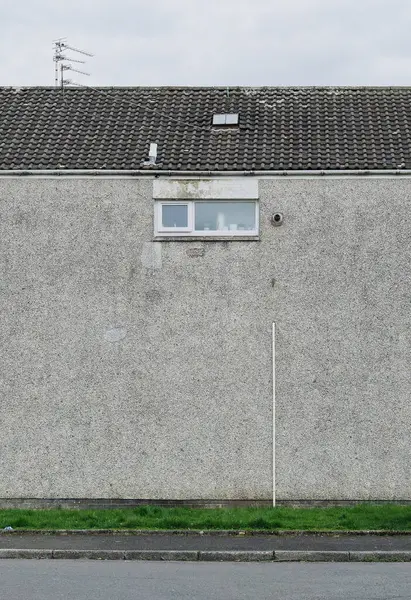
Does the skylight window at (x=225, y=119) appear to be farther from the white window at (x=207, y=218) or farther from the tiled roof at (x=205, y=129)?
the white window at (x=207, y=218)

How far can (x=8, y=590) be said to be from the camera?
11383 mm

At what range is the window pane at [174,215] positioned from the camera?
1964cm

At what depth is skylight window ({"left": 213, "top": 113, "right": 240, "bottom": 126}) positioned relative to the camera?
69.6ft

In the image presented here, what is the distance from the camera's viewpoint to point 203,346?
63.4 ft

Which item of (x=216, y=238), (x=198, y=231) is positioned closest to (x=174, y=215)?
(x=198, y=231)

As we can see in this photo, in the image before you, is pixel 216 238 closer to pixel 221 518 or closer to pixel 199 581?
pixel 221 518

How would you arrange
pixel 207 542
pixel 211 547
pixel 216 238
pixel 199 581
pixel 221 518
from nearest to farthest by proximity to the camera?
pixel 199 581, pixel 211 547, pixel 207 542, pixel 221 518, pixel 216 238

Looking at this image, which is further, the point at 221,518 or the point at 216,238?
the point at 216,238

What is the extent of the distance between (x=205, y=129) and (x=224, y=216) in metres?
2.30

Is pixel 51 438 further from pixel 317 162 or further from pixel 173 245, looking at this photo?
pixel 317 162

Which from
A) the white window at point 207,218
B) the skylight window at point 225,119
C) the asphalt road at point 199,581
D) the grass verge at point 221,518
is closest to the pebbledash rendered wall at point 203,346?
the white window at point 207,218

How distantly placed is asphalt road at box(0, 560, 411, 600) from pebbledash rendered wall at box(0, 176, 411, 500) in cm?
520

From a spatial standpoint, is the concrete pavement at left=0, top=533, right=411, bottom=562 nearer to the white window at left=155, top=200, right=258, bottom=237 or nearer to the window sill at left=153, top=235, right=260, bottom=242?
the window sill at left=153, top=235, right=260, bottom=242

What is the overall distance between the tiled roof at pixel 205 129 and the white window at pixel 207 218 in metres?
0.61
